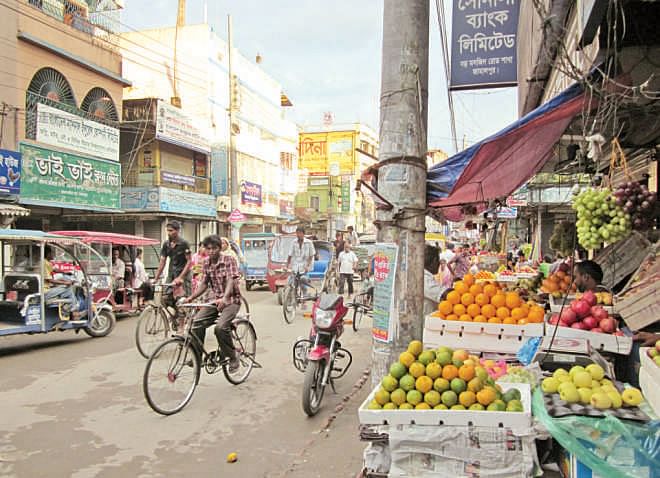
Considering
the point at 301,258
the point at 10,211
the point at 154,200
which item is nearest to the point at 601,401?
the point at 301,258

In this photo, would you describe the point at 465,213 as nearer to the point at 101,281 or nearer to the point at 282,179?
the point at 101,281

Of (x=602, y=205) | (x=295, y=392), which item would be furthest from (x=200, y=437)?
(x=602, y=205)

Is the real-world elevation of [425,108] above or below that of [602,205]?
A: above

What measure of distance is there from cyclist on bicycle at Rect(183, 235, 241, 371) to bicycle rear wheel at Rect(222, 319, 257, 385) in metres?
0.17

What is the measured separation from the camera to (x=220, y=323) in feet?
20.4

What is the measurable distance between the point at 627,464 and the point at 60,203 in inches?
741

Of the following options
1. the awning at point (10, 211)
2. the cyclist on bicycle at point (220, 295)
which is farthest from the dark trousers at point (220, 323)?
the awning at point (10, 211)

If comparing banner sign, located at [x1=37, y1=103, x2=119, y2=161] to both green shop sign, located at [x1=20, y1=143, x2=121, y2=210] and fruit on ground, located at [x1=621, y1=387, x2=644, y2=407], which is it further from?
fruit on ground, located at [x1=621, y1=387, x2=644, y2=407]

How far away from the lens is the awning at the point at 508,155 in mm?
4114

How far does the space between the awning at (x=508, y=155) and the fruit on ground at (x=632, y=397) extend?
6.93 ft

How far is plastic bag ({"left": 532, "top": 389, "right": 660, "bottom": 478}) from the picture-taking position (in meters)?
2.67

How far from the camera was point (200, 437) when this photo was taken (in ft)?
16.7

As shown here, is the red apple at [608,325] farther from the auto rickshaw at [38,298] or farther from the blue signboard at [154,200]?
the blue signboard at [154,200]

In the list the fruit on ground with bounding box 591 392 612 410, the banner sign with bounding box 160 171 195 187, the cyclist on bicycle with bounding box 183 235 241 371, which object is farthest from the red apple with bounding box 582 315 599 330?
the banner sign with bounding box 160 171 195 187
